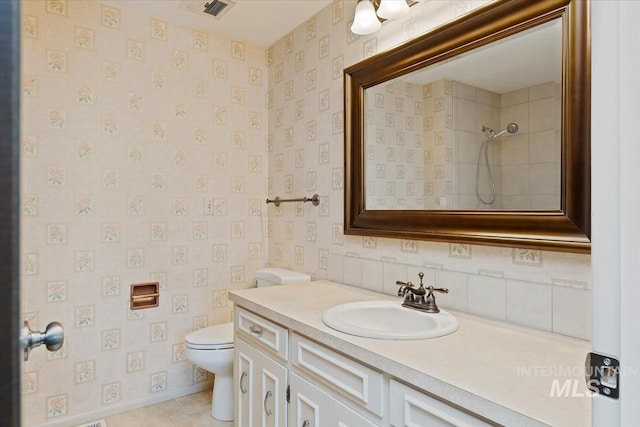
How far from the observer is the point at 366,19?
1.80 meters

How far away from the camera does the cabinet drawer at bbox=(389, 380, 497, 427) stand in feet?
2.84

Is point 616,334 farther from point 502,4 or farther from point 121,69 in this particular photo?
point 121,69

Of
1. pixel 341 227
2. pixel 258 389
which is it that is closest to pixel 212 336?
pixel 258 389

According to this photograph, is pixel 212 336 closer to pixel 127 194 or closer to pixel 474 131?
pixel 127 194

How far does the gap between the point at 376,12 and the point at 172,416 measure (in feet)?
8.13

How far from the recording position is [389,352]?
1.07 meters

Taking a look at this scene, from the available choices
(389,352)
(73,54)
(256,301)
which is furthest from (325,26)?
(389,352)

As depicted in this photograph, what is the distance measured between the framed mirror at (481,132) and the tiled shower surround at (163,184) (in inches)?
5.5

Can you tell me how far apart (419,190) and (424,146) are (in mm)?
197

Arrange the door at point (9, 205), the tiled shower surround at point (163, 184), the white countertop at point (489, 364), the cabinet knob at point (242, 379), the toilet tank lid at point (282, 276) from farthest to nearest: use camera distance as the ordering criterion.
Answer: the toilet tank lid at point (282, 276)
the tiled shower surround at point (163, 184)
the cabinet knob at point (242, 379)
the white countertop at point (489, 364)
the door at point (9, 205)

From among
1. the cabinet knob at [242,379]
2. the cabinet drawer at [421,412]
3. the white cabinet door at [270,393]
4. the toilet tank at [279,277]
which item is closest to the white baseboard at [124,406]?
the toilet tank at [279,277]

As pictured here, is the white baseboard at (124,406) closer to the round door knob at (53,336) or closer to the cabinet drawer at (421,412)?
the cabinet drawer at (421,412)

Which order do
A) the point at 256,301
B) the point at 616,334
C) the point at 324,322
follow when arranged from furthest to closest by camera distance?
1. the point at 256,301
2. the point at 324,322
3. the point at 616,334

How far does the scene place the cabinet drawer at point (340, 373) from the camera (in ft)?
3.55
